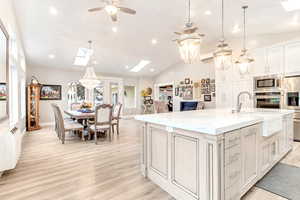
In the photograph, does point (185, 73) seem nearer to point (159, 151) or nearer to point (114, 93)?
point (114, 93)

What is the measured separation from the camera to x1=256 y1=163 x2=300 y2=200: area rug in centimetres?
204

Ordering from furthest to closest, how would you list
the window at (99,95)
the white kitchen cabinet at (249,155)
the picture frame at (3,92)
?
the window at (99,95), the picture frame at (3,92), the white kitchen cabinet at (249,155)

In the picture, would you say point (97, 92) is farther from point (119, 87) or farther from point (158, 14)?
point (158, 14)

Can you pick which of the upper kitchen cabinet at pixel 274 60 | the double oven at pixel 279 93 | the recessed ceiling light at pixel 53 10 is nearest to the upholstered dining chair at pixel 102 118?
the recessed ceiling light at pixel 53 10

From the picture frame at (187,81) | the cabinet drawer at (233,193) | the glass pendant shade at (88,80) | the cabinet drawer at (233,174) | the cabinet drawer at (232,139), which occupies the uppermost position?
the picture frame at (187,81)

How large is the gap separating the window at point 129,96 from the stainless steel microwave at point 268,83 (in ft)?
22.5

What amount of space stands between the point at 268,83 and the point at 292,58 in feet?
2.65

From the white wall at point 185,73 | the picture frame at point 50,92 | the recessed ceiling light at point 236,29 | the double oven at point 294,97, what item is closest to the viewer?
the double oven at point 294,97

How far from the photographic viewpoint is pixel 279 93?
4.52 meters

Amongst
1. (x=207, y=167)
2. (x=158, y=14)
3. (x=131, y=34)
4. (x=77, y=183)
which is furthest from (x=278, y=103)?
(x=77, y=183)

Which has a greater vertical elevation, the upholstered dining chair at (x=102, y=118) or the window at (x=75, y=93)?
the window at (x=75, y=93)

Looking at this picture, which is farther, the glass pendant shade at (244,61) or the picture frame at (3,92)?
the glass pendant shade at (244,61)

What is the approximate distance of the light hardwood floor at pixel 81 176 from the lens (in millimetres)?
1987

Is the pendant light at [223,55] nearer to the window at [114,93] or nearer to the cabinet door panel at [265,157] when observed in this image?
the cabinet door panel at [265,157]
